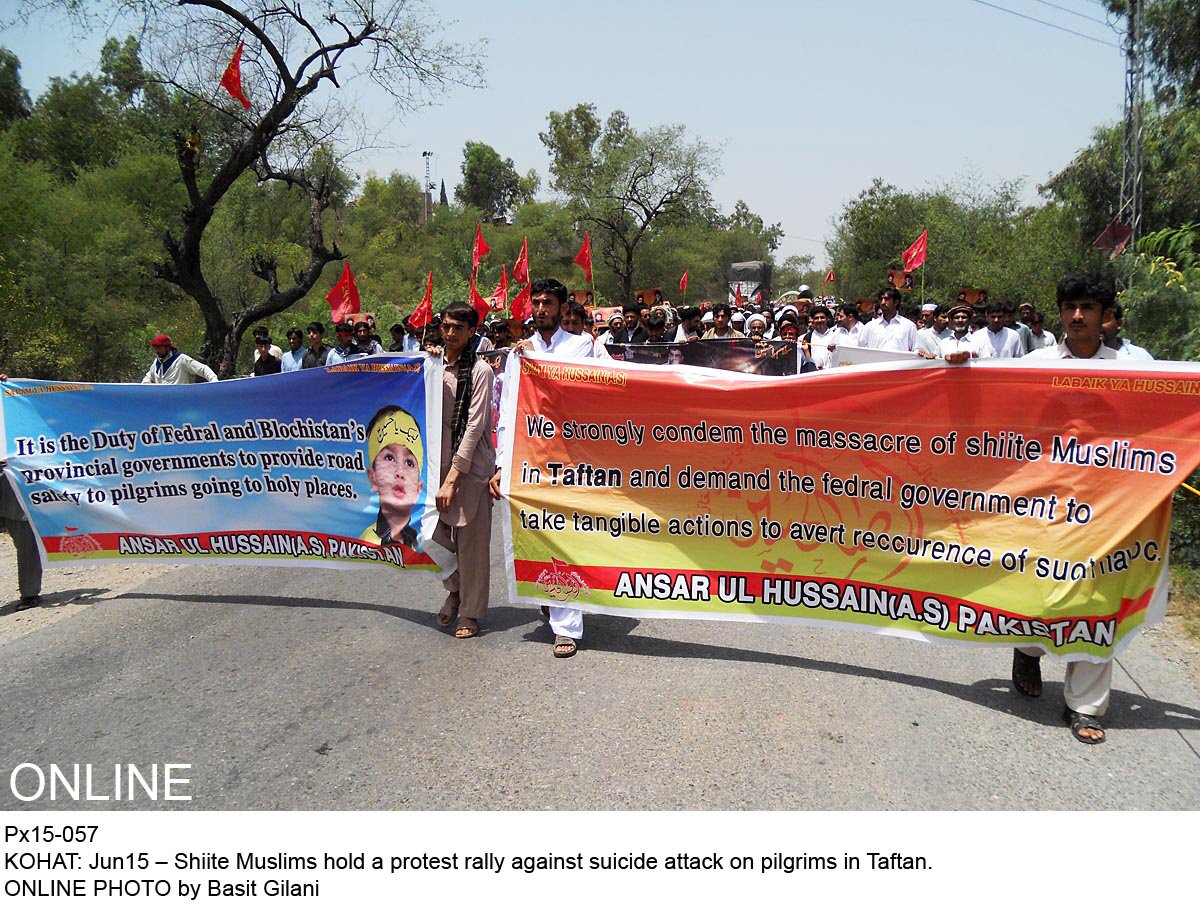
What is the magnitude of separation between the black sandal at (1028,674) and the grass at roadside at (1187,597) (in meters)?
1.73

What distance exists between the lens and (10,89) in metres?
37.6

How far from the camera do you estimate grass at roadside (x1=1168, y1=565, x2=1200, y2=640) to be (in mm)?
5524

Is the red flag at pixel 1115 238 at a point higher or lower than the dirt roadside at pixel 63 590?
higher

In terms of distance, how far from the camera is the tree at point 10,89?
36.8 metres

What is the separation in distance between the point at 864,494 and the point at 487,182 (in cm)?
9558

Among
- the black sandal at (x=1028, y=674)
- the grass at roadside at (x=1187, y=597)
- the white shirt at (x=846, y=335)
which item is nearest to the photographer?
the black sandal at (x=1028, y=674)

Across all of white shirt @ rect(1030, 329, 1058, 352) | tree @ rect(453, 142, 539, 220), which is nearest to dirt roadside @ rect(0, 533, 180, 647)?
white shirt @ rect(1030, 329, 1058, 352)

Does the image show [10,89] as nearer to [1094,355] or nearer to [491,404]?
[491,404]

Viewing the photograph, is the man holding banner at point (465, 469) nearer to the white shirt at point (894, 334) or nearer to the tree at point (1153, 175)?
the white shirt at point (894, 334)

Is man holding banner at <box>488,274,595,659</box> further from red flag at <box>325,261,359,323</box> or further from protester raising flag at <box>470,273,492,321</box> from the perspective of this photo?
protester raising flag at <box>470,273,492,321</box>

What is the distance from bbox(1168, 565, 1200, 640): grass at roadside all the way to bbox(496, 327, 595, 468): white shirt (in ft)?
13.9

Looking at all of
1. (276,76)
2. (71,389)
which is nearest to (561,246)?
(276,76)

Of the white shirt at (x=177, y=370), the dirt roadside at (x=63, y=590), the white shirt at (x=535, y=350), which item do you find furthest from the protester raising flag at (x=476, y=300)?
the white shirt at (x=535, y=350)

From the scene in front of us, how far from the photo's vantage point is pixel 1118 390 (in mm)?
4020
